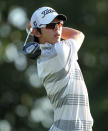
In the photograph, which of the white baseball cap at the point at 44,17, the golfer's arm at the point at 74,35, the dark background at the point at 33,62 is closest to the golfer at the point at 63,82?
the white baseball cap at the point at 44,17

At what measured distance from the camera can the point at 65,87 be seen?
319 inches

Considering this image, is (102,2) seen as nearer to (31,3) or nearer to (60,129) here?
(31,3)

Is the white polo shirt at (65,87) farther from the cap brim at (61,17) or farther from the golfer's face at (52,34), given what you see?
the cap brim at (61,17)

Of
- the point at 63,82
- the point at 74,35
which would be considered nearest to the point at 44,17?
the point at 74,35

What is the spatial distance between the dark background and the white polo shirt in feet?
43.0

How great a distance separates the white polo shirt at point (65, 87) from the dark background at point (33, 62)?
13.1 meters

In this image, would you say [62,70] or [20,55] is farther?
[20,55]

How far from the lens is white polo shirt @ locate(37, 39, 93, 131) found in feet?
26.5

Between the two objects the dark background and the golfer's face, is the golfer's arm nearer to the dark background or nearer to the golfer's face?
the golfer's face

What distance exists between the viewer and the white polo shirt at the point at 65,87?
26.5 ft

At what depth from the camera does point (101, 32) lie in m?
22.7

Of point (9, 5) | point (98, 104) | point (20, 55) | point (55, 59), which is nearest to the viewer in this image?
point (55, 59)

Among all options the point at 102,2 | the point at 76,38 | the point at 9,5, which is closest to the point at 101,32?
the point at 102,2

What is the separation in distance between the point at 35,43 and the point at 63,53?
0.27 m
